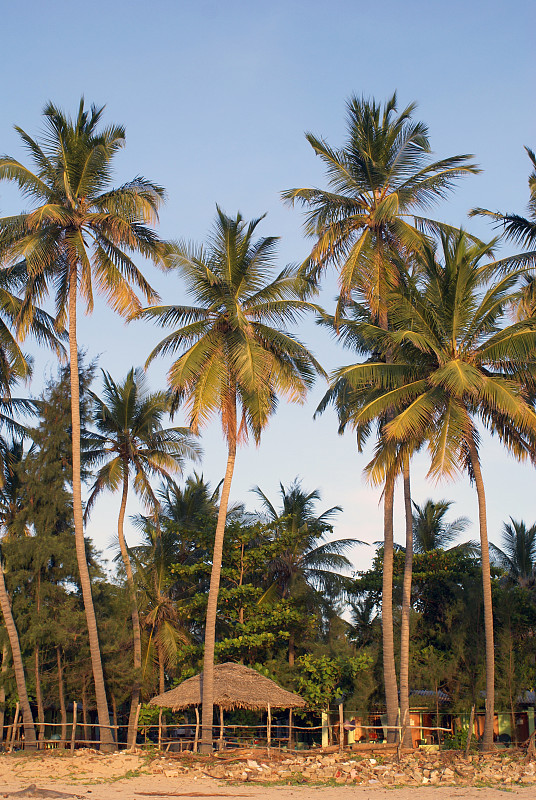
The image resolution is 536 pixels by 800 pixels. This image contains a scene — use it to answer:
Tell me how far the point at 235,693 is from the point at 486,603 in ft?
22.8

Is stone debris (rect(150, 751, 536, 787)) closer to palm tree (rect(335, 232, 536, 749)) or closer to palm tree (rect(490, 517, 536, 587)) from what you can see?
palm tree (rect(335, 232, 536, 749))

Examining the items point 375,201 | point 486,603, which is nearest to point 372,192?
point 375,201

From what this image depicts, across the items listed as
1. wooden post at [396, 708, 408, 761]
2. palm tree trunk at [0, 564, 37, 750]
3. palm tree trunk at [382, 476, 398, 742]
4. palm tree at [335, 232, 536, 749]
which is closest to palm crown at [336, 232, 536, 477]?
palm tree at [335, 232, 536, 749]

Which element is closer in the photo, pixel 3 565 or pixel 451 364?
pixel 451 364

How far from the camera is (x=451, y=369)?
738 inches

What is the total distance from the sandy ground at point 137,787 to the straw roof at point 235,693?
2599 mm

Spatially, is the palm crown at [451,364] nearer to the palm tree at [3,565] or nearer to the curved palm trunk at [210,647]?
the curved palm trunk at [210,647]

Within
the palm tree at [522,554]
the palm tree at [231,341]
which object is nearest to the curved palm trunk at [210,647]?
the palm tree at [231,341]

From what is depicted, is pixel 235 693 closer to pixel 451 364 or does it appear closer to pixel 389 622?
pixel 389 622

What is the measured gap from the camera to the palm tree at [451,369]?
63.5 ft

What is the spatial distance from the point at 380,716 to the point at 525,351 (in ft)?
51.6

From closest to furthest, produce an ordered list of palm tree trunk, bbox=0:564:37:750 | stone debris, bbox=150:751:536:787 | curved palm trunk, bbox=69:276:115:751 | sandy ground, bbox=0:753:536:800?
1. sandy ground, bbox=0:753:536:800
2. stone debris, bbox=150:751:536:787
3. curved palm trunk, bbox=69:276:115:751
4. palm tree trunk, bbox=0:564:37:750

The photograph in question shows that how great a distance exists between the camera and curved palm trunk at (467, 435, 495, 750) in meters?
20.4

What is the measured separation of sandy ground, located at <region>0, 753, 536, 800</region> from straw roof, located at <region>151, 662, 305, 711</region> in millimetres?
2599
